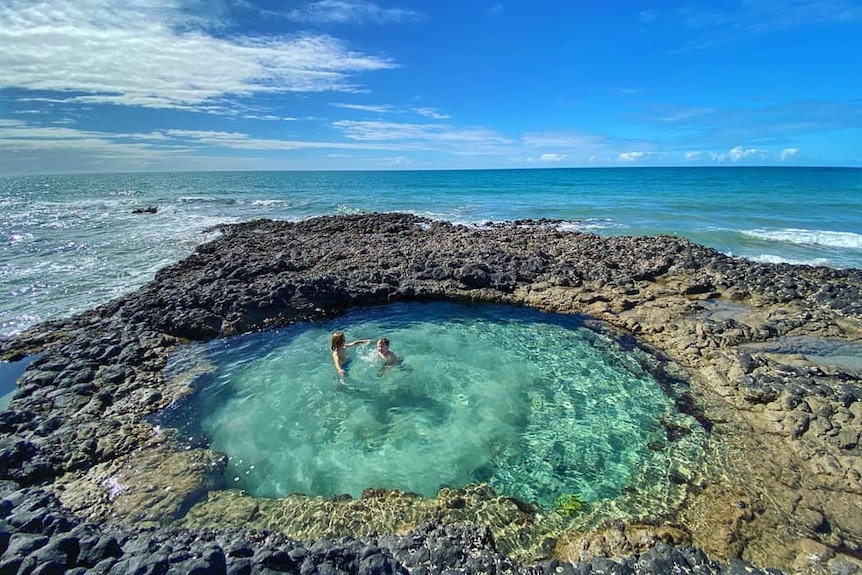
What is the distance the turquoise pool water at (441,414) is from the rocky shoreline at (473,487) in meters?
0.64

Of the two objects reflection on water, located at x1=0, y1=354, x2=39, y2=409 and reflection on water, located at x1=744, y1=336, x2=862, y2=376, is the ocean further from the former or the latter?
reflection on water, located at x1=744, y1=336, x2=862, y2=376

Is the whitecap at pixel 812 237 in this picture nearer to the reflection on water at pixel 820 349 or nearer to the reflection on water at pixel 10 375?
the reflection on water at pixel 820 349

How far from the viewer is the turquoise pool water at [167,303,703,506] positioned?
8.30 metres

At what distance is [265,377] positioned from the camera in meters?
11.7

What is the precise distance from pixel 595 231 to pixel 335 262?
2046 cm

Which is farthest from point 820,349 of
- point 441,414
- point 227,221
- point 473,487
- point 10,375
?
point 227,221

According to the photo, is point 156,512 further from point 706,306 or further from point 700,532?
point 706,306

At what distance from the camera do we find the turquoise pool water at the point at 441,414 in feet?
27.2

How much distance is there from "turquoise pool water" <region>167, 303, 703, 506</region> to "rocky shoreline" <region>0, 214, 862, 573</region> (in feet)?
2.10

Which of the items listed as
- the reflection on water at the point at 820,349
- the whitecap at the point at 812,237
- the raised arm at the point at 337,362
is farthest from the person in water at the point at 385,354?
the whitecap at the point at 812,237

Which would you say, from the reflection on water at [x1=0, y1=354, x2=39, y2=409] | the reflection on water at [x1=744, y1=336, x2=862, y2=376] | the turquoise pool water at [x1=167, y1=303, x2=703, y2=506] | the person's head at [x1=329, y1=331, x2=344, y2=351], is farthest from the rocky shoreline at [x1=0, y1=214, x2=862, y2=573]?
the person's head at [x1=329, y1=331, x2=344, y2=351]

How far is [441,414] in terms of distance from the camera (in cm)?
1020

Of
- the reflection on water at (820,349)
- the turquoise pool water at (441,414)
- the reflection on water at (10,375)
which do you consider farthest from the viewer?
the reflection on water at (820,349)

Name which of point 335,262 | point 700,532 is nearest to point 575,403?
point 700,532
